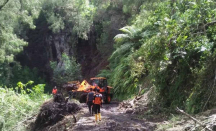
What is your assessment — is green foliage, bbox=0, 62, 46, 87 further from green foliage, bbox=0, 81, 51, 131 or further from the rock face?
green foliage, bbox=0, 81, 51, 131

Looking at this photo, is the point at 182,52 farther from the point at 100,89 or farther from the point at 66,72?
the point at 66,72

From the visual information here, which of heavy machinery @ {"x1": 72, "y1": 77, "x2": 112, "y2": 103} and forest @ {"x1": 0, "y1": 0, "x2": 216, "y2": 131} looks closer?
forest @ {"x1": 0, "y1": 0, "x2": 216, "y2": 131}

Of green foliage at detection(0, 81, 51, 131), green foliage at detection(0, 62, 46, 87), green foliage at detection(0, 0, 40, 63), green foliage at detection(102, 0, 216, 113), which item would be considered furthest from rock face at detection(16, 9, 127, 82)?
green foliage at detection(102, 0, 216, 113)

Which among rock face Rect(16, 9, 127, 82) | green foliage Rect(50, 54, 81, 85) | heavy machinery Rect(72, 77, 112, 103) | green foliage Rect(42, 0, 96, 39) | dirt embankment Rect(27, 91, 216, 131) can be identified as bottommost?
dirt embankment Rect(27, 91, 216, 131)

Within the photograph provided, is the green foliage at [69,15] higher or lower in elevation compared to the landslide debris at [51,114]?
higher

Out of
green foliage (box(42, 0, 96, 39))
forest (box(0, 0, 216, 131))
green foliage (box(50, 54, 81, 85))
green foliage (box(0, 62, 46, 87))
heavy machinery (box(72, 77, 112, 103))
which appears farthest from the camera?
green foliage (box(0, 62, 46, 87))

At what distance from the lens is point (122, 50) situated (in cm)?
1834

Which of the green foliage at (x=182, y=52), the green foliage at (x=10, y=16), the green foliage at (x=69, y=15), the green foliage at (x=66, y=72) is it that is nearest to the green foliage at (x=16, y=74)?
the green foliage at (x=66, y=72)

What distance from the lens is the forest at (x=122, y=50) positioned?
9.08 meters

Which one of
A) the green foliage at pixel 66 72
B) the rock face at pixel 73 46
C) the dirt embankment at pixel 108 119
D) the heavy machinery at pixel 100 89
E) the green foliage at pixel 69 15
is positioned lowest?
the dirt embankment at pixel 108 119

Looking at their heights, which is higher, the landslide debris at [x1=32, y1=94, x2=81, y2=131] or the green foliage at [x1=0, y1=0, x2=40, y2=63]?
the green foliage at [x1=0, y1=0, x2=40, y2=63]

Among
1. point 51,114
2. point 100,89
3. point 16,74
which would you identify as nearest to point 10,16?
point 100,89

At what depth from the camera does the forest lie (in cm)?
908

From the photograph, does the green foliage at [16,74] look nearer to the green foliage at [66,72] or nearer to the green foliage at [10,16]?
the green foliage at [66,72]
